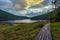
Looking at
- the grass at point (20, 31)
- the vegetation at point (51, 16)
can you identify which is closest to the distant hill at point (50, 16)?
the vegetation at point (51, 16)

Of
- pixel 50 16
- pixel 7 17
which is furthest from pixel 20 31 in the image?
pixel 50 16

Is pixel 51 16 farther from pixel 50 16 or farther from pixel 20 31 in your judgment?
pixel 20 31

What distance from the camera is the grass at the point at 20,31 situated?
12.4ft

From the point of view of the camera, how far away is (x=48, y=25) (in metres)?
3.91

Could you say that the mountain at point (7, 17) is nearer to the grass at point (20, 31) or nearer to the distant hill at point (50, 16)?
the grass at point (20, 31)

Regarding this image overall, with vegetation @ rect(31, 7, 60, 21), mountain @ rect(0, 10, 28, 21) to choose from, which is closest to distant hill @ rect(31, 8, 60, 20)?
vegetation @ rect(31, 7, 60, 21)

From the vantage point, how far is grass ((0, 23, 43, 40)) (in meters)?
3.79

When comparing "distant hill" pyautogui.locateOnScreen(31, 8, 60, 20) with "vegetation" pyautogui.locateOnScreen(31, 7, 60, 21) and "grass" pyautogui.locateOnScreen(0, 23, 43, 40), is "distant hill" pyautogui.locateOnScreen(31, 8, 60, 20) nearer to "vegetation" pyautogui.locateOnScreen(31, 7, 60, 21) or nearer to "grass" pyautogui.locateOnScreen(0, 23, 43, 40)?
"vegetation" pyautogui.locateOnScreen(31, 7, 60, 21)

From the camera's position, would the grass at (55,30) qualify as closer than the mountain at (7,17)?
Yes

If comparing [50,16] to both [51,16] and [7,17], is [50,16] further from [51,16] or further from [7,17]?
[7,17]

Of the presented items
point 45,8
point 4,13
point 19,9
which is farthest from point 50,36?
point 4,13

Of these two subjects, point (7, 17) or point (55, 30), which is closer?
point (55, 30)

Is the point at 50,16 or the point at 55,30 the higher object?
the point at 50,16

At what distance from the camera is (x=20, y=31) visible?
387 centimetres
